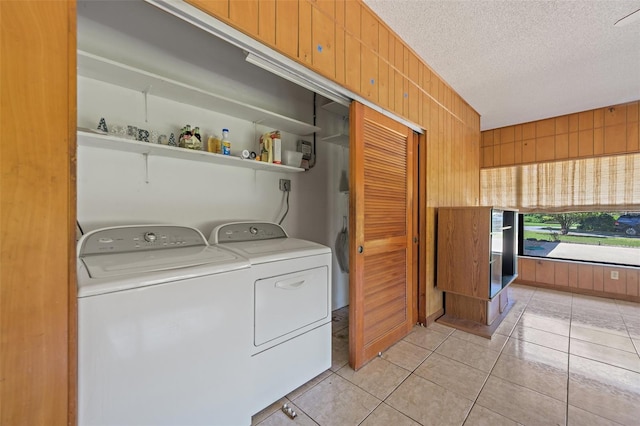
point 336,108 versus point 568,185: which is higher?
point 336,108

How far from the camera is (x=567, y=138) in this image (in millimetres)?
3578

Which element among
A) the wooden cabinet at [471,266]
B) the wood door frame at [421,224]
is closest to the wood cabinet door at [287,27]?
the wood door frame at [421,224]

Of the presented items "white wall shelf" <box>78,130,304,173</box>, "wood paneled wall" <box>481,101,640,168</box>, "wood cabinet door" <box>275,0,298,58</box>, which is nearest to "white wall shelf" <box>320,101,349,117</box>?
"white wall shelf" <box>78,130,304,173</box>

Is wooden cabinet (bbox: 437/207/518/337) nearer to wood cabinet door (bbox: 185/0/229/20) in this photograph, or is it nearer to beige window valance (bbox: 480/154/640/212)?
beige window valance (bbox: 480/154/640/212)

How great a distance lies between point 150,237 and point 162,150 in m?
0.56

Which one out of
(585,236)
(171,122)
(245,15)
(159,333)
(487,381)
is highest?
(245,15)

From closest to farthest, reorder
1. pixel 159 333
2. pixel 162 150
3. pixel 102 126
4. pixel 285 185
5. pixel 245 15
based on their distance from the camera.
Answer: pixel 159 333 → pixel 245 15 → pixel 102 126 → pixel 162 150 → pixel 285 185

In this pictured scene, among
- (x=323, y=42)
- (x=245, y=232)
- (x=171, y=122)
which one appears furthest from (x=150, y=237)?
(x=323, y=42)

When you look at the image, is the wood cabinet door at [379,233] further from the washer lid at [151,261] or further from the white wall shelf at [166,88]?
the washer lid at [151,261]

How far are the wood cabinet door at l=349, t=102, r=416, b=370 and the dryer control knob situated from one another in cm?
124

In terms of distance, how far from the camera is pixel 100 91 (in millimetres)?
1523

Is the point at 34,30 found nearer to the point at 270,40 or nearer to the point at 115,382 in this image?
the point at 270,40

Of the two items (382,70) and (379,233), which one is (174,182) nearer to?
(379,233)

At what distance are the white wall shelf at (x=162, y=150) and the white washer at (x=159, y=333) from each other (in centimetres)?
49
